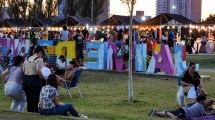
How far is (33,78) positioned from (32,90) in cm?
27

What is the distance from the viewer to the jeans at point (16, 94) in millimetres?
11016

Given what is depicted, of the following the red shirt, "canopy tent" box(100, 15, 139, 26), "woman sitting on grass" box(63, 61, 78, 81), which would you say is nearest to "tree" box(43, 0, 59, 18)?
"canopy tent" box(100, 15, 139, 26)

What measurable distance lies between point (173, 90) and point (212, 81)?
356cm

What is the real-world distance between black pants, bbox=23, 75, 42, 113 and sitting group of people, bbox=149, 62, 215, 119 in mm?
2586

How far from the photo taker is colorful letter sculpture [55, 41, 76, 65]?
2372 cm

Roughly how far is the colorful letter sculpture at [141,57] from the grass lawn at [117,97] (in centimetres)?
80

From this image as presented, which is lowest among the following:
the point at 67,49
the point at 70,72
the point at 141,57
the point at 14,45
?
the point at 70,72

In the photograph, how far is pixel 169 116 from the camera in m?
10.9

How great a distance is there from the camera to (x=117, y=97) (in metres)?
14.7

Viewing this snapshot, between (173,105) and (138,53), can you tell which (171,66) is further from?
(173,105)

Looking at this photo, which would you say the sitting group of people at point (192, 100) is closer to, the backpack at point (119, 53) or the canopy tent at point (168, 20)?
the backpack at point (119, 53)

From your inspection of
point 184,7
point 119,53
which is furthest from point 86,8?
point 184,7

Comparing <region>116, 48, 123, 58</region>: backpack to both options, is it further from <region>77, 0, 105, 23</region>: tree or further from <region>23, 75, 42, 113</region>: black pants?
<region>77, 0, 105, 23</region>: tree

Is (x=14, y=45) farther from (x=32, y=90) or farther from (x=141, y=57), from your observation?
(x=32, y=90)
